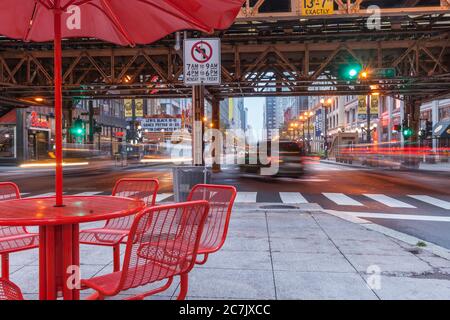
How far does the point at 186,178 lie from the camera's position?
8219 mm

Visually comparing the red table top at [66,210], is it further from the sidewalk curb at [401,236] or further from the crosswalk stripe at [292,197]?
the crosswalk stripe at [292,197]

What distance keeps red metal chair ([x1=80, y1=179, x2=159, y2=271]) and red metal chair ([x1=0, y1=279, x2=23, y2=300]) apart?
4.67ft

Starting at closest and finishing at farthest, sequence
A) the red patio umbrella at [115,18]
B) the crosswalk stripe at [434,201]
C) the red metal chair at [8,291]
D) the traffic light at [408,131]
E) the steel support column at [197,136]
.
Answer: the red metal chair at [8,291]
the red patio umbrella at [115,18]
the steel support column at [197,136]
the crosswalk stripe at [434,201]
the traffic light at [408,131]

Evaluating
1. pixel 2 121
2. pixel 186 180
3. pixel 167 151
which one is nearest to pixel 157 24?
pixel 186 180

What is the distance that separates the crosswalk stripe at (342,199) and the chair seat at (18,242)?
9553 millimetres

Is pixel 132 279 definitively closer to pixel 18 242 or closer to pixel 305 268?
pixel 18 242

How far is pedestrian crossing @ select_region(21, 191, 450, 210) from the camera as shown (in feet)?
40.0

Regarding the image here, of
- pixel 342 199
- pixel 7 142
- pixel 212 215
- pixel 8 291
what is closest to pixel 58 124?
pixel 8 291

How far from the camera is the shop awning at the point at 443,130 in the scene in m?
36.1

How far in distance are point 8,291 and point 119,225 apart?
2357 mm

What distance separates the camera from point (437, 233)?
26.5 feet

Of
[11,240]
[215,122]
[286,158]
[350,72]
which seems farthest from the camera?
[215,122]

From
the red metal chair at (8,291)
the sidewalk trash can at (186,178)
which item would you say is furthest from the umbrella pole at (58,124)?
the sidewalk trash can at (186,178)
